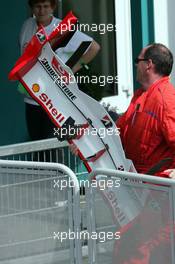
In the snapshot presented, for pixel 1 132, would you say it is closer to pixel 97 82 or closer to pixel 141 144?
pixel 97 82

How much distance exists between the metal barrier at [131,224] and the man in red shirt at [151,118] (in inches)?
18.5

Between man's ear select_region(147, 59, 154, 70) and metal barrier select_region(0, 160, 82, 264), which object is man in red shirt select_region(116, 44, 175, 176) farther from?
metal barrier select_region(0, 160, 82, 264)

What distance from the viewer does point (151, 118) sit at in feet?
22.1

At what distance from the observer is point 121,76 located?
10.1 m

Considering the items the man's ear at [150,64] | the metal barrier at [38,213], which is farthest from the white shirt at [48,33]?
the metal barrier at [38,213]

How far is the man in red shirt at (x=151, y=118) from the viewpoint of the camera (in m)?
6.68

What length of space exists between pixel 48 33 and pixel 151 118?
1.87 m

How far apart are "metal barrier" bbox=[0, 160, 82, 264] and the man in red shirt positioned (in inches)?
26.1

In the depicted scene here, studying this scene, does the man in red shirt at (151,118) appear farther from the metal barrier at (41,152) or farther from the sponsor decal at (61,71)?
the metal barrier at (41,152)

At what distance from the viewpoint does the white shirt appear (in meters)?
8.37

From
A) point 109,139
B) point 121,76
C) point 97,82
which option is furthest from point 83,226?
point 121,76
